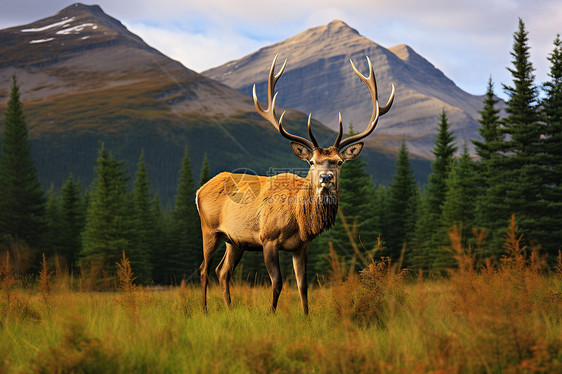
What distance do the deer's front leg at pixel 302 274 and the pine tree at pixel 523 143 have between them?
91.4 ft

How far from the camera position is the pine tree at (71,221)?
169ft

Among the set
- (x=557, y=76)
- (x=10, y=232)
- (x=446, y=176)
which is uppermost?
(x=557, y=76)

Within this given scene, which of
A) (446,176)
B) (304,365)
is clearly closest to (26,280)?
(304,365)

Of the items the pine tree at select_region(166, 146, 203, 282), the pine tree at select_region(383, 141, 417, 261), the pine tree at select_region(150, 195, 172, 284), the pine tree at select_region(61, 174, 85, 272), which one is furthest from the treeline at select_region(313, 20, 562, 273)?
the pine tree at select_region(61, 174, 85, 272)

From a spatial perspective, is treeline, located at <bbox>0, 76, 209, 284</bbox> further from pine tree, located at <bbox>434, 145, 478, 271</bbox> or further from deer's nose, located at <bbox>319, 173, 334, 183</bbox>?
deer's nose, located at <bbox>319, 173, 334, 183</bbox>

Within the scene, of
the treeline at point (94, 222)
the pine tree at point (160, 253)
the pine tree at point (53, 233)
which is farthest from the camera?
the pine tree at point (160, 253)

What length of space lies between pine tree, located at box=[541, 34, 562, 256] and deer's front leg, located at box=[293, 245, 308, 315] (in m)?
28.7

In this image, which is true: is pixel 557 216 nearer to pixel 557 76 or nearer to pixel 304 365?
pixel 557 76

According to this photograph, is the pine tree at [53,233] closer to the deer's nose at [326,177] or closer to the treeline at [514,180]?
the treeline at [514,180]

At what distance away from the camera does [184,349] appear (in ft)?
17.0

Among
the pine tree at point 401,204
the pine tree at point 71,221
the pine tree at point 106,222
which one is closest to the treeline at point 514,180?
the pine tree at point 401,204

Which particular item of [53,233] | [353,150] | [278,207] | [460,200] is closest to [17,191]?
[53,233]

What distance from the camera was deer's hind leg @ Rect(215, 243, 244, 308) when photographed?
28.4 ft

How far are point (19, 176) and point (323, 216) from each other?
49.0 metres
